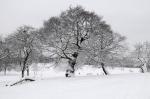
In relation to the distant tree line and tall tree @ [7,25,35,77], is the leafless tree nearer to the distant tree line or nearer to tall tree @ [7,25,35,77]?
the distant tree line

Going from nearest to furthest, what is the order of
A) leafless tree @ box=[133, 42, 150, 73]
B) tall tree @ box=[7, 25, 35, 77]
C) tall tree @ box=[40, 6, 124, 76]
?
tall tree @ box=[40, 6, 124, 76] → tall tree @ box=[7, 25, 35, 77] → leafless tree @ box=[133, 42, 150, 73]

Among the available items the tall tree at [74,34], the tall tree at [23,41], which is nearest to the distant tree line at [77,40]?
the tall tree at [74,34]

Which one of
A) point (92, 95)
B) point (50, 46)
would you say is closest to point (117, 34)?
point (50, 46)

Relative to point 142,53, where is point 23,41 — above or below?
above

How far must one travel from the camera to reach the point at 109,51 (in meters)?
29.8

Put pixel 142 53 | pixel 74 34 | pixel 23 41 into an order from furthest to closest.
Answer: pixel 142 53 → pixel 23 41 → pixel 74 34

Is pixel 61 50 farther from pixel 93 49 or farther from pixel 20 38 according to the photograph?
pixel 20 38

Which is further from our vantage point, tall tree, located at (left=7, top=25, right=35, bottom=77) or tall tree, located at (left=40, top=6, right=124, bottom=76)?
tall tree, located at (left=7, top=25, right=35, bottom=77)

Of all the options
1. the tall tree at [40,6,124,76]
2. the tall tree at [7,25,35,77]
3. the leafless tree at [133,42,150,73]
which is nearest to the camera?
the tall tree at [40,6,124,76]

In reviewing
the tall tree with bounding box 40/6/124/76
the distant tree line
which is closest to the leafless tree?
the distant tree line

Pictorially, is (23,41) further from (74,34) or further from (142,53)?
(142,53)

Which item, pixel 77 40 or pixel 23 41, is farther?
pixel 23 41

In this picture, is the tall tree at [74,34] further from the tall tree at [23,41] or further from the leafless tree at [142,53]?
the leafless tree at [142,53]

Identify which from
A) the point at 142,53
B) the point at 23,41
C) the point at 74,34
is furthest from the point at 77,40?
the point at 142,53
